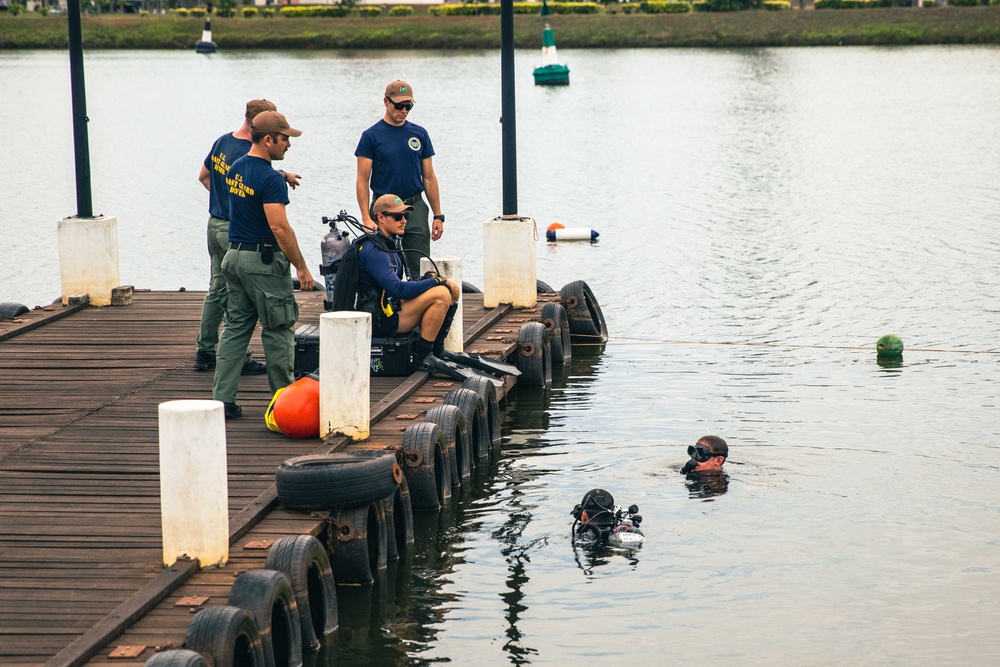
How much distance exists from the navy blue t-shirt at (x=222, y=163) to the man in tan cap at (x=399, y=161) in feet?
4.52

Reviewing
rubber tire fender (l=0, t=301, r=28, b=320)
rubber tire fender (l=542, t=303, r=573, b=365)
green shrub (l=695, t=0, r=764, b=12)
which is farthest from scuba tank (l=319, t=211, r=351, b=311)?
green shrub (l=695, t=0, r=764, b=12)

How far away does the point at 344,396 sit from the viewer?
9.64 meters

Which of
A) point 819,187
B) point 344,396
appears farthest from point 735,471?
point 819,187

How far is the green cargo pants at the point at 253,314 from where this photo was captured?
9859mm

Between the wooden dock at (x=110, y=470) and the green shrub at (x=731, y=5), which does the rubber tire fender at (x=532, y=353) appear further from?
the green shrub at (x=731, y=5)

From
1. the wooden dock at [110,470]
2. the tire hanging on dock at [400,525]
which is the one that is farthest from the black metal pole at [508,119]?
the tire hanging on dock at [400,525]

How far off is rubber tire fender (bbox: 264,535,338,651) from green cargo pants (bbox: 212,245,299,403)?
7.63 feet

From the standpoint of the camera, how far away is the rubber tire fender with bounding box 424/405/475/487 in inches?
408

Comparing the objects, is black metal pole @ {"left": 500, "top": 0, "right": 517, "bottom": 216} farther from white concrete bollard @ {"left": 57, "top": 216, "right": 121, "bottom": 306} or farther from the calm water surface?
white concrete bollard @ {"left": 57, "top": 216, "right": 121, "bottom": 306}

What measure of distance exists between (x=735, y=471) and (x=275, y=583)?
5.03 m

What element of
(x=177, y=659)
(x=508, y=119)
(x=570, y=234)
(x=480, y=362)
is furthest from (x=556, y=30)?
(x=177, y=659)

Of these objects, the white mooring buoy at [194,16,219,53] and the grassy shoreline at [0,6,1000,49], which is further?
the white mooring buoy at [194,16,219,53]

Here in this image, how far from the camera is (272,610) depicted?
7262 mm

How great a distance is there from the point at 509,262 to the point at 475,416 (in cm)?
393
